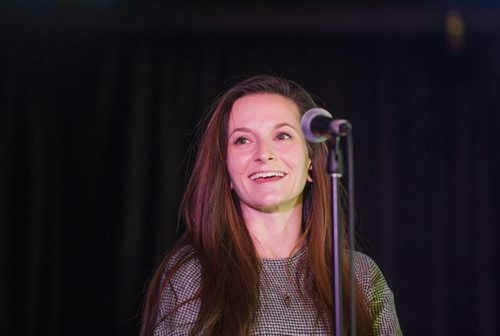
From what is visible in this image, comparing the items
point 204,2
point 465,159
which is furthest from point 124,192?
point 465,159

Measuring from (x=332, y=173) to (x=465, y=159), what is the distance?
207 centimetres

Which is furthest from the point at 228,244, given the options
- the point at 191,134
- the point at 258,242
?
the point at 191,134

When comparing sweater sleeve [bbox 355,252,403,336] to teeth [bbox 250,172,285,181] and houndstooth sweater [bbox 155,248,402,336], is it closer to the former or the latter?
houndstooth sweater [bbox 155,248,402,336]

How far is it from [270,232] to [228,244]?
0.53 ft

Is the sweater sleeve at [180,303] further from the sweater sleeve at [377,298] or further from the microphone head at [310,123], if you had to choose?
the microphone head at [310,123]

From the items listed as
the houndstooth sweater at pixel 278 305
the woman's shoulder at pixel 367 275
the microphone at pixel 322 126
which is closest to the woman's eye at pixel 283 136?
the houndstooth sweater at pixel 278 305

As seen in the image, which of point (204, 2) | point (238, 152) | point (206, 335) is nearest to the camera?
point (206, 335)

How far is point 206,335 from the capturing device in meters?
2.06

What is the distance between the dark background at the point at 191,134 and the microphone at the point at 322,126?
1.63 metres

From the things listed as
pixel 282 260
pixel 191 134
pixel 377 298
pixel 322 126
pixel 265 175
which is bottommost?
pixel 377 298

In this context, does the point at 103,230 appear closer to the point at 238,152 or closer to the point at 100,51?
the point at 100,51

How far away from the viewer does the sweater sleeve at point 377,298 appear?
7.57ft

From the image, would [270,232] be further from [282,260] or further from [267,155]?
[267,155]

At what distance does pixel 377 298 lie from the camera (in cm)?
237
